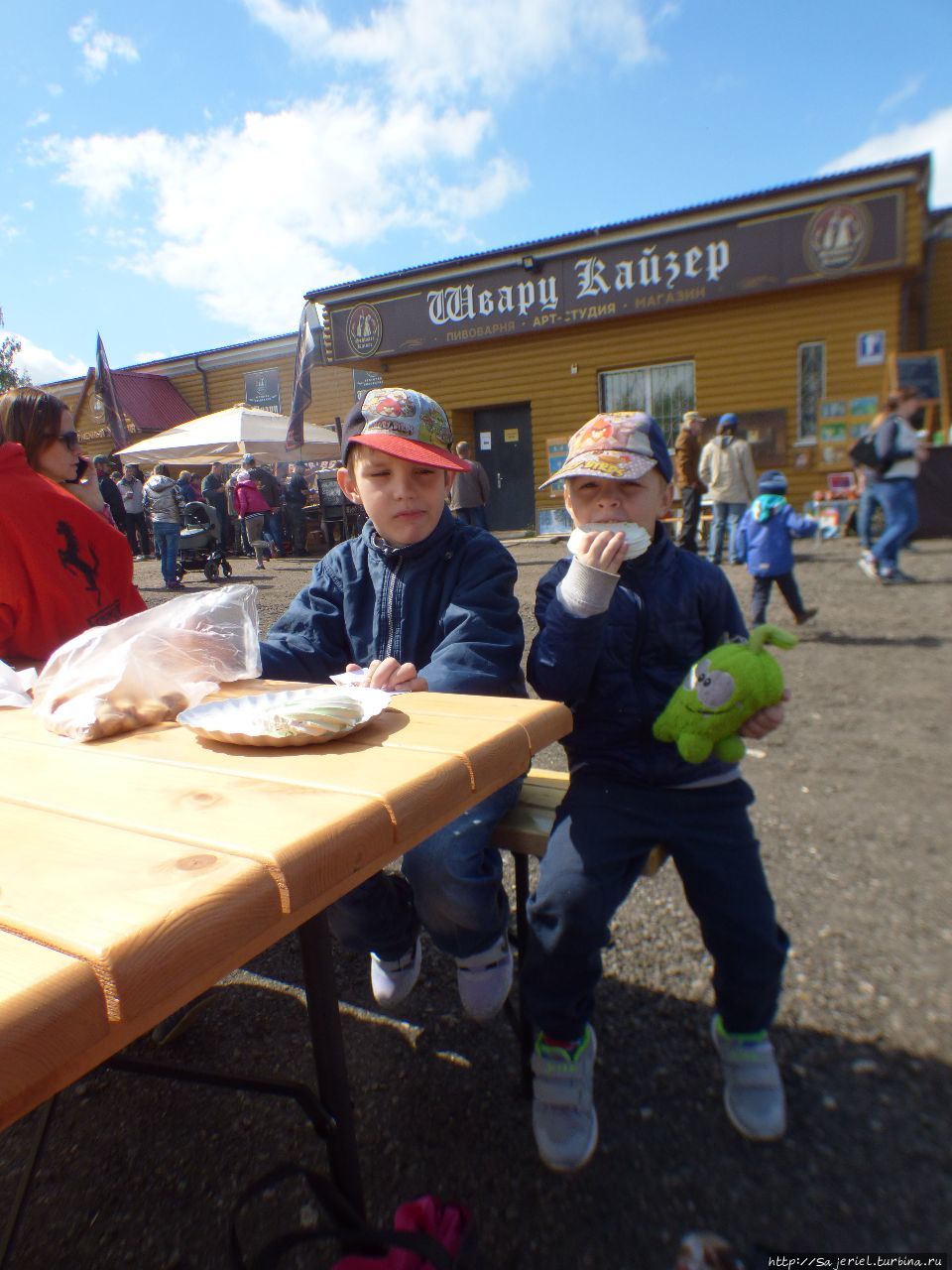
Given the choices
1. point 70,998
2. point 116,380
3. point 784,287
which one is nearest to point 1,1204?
point 70,998

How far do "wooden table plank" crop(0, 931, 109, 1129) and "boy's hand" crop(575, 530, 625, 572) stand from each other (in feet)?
3.95

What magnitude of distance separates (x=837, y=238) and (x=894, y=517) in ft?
18.2

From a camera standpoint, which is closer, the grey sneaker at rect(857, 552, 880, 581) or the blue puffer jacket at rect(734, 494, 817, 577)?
the blue puffer jacket at rect(734, 494, 817, 577)

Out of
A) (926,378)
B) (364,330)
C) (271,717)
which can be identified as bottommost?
(271,717)

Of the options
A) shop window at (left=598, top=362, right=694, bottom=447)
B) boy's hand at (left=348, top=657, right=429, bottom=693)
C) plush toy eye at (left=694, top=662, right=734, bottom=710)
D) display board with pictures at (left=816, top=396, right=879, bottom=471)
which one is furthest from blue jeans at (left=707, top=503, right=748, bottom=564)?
boy's hand at (left=348, top=657, right=429, bottom=693)

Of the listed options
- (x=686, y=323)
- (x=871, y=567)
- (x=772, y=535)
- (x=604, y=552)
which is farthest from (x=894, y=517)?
(x=604, y=552)

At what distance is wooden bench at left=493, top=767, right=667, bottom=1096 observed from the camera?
171 centimetres

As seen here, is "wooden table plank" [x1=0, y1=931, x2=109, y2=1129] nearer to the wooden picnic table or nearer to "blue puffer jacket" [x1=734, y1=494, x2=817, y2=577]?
the wooden picnic table

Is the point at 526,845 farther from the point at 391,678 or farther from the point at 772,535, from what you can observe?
the point at 772,535

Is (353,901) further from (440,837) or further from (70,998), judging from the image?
(70,998)

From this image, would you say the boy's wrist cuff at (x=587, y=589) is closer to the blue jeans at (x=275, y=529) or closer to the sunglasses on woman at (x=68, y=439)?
the sunglasses on woman at (x=68, y=439)

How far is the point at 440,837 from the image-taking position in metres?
1.64

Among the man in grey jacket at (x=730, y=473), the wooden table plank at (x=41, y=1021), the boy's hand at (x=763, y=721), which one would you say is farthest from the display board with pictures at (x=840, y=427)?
the wooden table plank at (x=41, y=1021)

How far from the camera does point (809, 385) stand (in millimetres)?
11719
